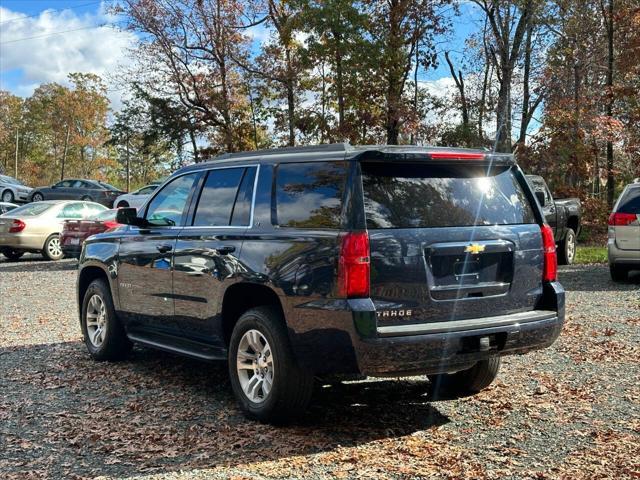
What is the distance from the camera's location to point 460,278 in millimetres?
4648

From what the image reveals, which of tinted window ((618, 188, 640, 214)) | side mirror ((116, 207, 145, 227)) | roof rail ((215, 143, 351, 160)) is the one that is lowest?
side mirror ((116, 207, 145, 227))

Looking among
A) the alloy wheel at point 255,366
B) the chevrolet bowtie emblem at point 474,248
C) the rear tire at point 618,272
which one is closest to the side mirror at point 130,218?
the alloy wheel at point 255,366

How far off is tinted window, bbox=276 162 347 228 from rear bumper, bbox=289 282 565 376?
24.8 inches

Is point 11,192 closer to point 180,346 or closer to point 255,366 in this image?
point 180,346

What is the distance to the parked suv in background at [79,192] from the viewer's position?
3556 cm

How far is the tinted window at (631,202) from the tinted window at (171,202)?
872 cm

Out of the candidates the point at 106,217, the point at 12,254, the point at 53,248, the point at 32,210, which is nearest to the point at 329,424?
the point at 106,217

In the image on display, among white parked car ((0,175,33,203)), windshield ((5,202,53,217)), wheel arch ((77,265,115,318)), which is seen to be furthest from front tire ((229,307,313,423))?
white parked car ((0,175,33,203))

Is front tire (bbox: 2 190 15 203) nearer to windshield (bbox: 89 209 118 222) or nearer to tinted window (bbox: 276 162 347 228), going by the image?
windshield (bbox: 89 209 118 222)

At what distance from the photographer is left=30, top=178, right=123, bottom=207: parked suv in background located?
3556 centimetres

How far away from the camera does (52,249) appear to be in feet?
64.3

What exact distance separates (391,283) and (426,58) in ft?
76.8

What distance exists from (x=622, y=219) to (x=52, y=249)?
14713 mm

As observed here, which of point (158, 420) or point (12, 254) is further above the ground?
point (12, 254)
